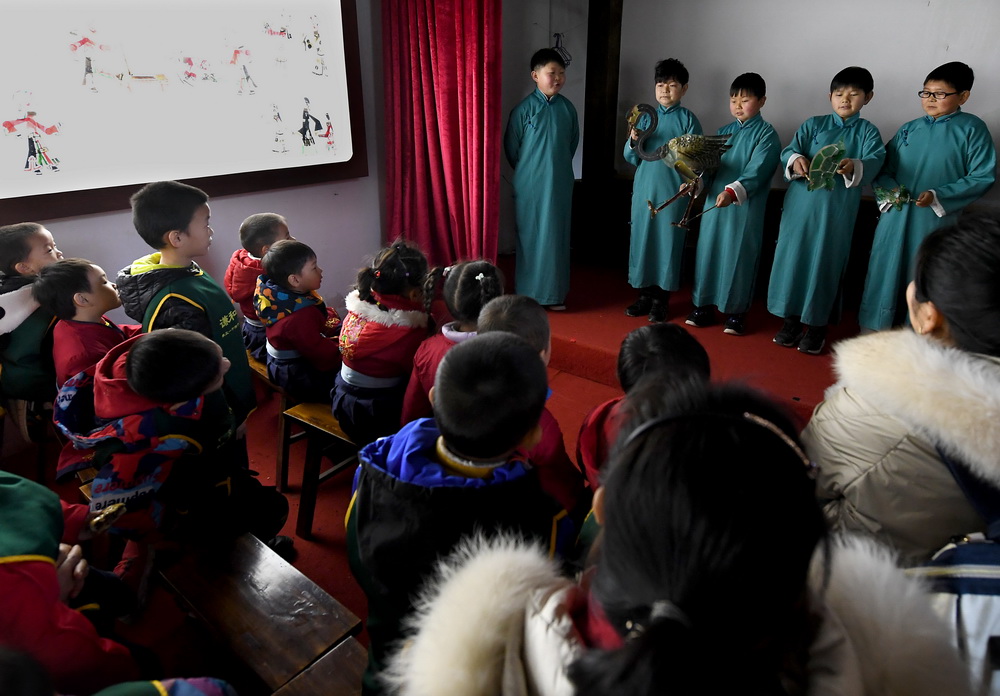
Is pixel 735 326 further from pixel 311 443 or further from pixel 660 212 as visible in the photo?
pixel 311 443

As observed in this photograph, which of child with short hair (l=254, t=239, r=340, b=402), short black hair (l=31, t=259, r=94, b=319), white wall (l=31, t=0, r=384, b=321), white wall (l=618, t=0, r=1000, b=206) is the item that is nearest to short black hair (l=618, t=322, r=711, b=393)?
child with short hair (l=254, t=239, r=340, b=402)

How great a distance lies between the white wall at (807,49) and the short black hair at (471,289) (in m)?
2.47

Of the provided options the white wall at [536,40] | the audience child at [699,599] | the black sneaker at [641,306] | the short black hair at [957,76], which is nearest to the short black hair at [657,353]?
the audience child at [699,599]

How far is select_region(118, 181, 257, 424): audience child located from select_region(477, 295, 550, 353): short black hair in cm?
89

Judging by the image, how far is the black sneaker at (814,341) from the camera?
264 cm

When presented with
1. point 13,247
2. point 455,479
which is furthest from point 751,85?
point 13,247

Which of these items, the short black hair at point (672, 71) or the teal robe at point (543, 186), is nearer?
the short black hair at point (672, 71)

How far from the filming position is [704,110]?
3.41 m

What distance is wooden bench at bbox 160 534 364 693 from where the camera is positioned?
101 centimetres

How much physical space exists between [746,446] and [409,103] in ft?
9.89

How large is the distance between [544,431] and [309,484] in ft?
3.02

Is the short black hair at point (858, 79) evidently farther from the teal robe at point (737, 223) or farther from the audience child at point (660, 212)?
the audience child at point (660, 212)

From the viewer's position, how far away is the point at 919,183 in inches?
95.1

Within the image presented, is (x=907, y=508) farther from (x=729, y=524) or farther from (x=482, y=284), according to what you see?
(x=482, y=284)
